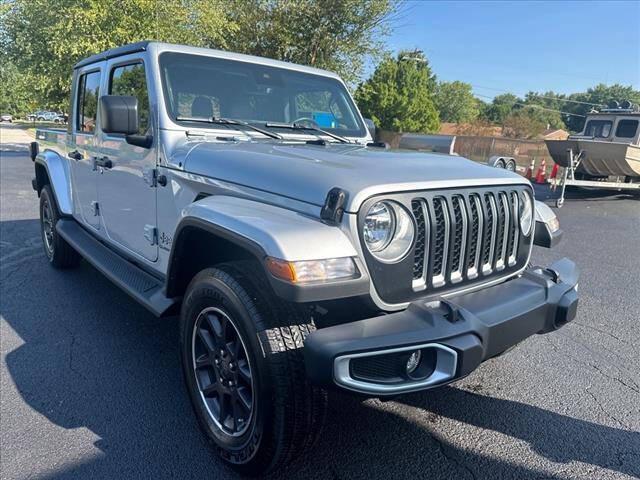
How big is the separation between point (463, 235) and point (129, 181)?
7.67 feet

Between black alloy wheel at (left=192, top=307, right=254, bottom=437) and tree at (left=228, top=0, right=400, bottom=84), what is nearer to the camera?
black alloy wheel at (left=192, top=307, right=254, bottom=437)

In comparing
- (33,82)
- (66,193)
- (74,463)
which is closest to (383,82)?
(33,82)

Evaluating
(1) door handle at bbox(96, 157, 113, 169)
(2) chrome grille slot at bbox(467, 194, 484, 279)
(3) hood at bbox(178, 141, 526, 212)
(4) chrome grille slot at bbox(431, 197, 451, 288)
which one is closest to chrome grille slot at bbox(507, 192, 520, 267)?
(3) hood at bbox(178, 141, 526, 212)

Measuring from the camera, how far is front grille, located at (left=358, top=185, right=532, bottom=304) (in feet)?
6.75

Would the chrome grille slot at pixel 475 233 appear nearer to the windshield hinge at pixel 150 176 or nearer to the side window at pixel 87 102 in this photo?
the windshield hinge at pixel 150 176

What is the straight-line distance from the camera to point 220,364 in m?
2.37

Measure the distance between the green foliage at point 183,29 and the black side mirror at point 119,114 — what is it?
500 inches

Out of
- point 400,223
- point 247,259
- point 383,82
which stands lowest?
point 247,259

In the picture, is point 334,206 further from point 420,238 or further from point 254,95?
point 254,95

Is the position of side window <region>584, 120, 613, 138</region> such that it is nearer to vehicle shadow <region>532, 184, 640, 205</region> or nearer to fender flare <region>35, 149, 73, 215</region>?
vehicle shadow <region>532, 184, 640, 205</region>

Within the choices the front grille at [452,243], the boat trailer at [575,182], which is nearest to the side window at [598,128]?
the boat trailer at [575,182]

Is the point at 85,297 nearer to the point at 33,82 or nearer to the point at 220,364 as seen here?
the point at 220,364

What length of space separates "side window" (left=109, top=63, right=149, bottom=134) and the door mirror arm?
8cm

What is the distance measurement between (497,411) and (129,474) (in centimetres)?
201
